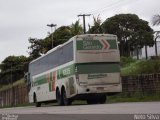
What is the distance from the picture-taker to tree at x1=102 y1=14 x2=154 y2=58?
78250 millimetres

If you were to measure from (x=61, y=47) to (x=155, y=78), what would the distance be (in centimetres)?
643

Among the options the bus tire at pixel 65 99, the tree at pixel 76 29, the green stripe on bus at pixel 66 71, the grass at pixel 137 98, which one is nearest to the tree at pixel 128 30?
the tree at pixel 76 29

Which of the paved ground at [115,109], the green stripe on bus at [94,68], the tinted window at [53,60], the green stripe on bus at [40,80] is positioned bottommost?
the paved ground at [115,109]

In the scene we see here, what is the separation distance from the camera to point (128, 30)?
80188mm

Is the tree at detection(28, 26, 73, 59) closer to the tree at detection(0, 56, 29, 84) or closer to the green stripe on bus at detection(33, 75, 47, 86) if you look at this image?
the tree at detection(0, 56, 29, 84)

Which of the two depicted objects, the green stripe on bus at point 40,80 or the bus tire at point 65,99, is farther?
the green stripe on bus at point 40,80

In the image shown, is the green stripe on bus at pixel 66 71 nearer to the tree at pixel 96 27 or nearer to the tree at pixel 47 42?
the tree at pixel 96 27

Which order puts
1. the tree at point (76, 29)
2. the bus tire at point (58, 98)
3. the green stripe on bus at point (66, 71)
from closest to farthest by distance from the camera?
the green stripe on bus at point (66, 71), the bus tire at point (58, 98), the tree at point (76, 29)

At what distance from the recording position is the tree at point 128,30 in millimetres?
78250

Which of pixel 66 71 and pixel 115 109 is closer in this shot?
pixel 115 109

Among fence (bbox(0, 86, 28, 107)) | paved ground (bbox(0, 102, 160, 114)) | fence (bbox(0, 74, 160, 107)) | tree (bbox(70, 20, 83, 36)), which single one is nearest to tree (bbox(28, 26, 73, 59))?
tree (bbox(70, 20, 83, 36))

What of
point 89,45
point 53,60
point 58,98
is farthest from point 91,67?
point 53,60

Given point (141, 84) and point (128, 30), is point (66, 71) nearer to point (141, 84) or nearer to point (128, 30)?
point (141, 84)

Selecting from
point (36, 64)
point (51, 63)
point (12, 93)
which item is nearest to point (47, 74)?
point (51, 63)
